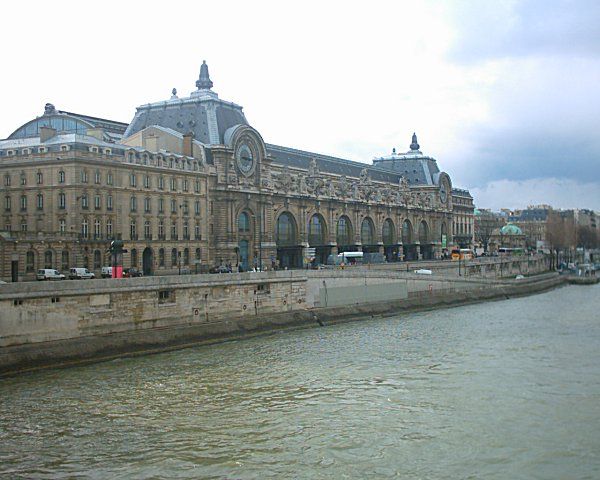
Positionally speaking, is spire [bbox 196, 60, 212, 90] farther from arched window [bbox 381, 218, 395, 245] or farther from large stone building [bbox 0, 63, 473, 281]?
arched window [bbox 381, 218, 395, 245]

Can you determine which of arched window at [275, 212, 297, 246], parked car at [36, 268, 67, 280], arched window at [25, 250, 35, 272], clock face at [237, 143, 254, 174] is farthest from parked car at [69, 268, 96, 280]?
arched window at [275, 212, 297, 246]

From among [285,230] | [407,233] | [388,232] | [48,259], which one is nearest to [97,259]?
[48,259]

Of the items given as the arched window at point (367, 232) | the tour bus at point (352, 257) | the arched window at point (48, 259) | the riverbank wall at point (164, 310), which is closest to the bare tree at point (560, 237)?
the arched window at point (367, 232)

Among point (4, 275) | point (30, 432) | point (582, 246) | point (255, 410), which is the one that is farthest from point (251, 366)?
point (582, 246)

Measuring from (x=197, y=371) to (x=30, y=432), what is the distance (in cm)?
934

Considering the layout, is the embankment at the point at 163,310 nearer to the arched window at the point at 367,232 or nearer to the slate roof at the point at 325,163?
the slate roof at the point at 325,163

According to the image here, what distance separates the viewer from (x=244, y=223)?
6806 cm

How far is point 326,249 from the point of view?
82188 millimetres

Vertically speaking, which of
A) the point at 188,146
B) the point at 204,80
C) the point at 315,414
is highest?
the point at 204,80

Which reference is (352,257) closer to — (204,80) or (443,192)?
(204,80)

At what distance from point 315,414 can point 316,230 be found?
57.0 meters

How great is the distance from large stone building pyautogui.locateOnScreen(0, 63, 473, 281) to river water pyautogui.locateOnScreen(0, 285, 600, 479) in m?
16.6

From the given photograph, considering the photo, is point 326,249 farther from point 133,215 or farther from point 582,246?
point 582,246

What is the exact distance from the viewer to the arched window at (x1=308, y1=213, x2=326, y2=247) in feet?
261
